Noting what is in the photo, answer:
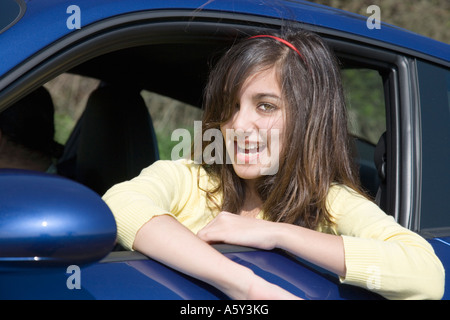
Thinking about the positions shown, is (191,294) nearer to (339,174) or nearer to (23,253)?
(23,253)

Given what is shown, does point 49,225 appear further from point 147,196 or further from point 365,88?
point 365,88

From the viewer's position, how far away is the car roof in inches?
50.1

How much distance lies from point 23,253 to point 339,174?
0.97m

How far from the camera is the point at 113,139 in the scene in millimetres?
2617

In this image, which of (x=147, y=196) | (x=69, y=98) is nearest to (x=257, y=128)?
(x=147, y=196)

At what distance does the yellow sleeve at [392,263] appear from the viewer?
1424 millimetres

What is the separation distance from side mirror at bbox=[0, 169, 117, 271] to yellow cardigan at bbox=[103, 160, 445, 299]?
32 cm

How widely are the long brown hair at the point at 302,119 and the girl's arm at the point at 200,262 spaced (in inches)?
16.0

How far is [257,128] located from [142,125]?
→ 1.05 meters

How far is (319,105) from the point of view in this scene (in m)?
1.76

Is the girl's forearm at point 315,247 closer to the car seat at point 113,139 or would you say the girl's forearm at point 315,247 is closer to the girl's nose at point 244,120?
the girl's nose at point 244,120
